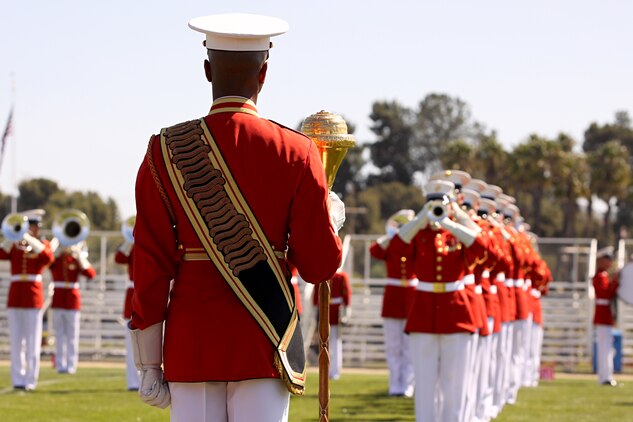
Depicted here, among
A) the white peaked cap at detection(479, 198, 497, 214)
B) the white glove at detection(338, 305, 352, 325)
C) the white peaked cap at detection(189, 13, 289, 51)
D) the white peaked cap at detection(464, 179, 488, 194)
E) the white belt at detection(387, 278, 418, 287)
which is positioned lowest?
the white glove at detection(338, 305, 352, 325)

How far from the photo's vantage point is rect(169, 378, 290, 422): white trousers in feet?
17.6

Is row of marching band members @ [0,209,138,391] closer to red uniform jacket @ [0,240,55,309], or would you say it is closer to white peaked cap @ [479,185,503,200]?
red uniform jacket @ [0,240,55,309]

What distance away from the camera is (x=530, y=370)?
2203 centimetres

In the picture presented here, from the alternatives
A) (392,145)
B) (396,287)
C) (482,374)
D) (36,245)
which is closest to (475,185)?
(482,374)

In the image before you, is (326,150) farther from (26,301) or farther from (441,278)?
(26,301)

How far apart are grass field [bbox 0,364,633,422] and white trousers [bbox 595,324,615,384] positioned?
43 centimetres

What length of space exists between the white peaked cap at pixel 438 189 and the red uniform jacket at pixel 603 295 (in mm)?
10775

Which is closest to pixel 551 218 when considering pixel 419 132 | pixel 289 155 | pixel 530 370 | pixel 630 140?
pixel 630 140

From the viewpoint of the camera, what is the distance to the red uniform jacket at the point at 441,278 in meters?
11.8

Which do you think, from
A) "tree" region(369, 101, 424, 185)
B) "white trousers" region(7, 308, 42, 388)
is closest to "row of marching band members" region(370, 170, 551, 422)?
"white trousers" region(7, 308, 42, 388)

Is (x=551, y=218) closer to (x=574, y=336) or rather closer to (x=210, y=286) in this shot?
(x=574, y=336)

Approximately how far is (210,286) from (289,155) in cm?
59

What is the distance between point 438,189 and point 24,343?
329 inches

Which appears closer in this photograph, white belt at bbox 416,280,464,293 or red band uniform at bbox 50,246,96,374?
white belt at bbox 416,280,464,293
